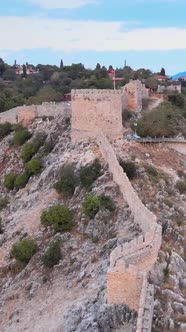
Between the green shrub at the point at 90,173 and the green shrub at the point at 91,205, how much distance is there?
6.66 ft

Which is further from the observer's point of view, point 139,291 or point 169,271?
point 169,271

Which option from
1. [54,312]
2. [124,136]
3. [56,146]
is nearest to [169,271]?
[54,312]

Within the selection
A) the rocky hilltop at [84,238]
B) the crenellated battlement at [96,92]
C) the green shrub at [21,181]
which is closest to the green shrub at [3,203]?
the rocky hilltop at [84,238]

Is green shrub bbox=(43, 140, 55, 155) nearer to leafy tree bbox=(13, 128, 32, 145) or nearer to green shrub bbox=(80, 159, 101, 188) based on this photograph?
leafy tree bbox=(13, 128, 32, 145)

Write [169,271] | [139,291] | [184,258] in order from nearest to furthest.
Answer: [139,291] < [169,271] < [184,258]

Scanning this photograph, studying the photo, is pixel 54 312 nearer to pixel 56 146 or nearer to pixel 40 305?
pixel 40 305

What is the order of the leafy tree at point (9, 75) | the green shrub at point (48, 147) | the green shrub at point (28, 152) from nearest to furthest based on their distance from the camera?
the green shrub at point (48, 147) < the green shrub at point (28, 152) < the leafy tree at point (9, 75)

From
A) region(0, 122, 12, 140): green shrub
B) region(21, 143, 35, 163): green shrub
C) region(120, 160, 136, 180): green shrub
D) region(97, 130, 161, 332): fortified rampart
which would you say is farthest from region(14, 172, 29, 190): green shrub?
region(97, 130, 161, 332): fortified rampart

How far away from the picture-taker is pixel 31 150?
38.0 meters

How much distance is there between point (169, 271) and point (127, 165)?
396 inches

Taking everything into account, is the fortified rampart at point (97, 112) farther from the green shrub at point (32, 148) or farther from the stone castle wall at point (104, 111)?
the green shrub at point (32, 148)

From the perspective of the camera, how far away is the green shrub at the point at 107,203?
2553cm

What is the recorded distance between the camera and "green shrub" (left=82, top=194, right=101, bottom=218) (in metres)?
25.9

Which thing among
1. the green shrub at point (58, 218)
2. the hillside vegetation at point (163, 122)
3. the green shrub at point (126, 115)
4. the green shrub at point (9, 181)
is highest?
the green shrub at point (126, 115)
